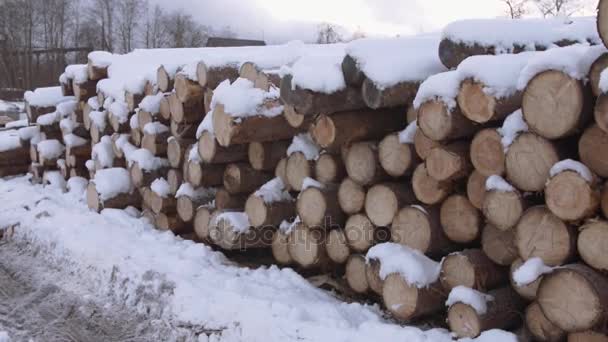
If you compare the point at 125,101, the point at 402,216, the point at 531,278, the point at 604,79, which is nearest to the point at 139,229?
the point at 125,101

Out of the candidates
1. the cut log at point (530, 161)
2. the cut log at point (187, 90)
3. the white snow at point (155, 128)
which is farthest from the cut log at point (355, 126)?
the white snow at point (155, 128)

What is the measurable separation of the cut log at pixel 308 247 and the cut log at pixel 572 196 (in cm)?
185

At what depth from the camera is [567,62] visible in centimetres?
278

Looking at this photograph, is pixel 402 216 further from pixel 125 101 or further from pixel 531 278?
pixel 125 101

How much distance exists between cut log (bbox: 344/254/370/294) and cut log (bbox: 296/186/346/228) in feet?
0.92

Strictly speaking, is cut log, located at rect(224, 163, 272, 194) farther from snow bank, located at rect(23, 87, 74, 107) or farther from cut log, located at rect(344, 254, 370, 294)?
snow bank, located at rect(23, 87, 74, 107)

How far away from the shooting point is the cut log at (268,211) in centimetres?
468

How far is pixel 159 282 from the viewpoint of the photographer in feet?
14.6

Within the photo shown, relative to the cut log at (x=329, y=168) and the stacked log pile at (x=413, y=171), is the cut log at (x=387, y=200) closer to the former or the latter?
the stacked log pile at (x=413, y=171)

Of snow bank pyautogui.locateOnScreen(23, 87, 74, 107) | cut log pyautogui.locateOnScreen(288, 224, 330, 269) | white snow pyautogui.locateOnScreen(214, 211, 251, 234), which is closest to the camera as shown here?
cut log pyautogui.locateOnScreen(288, 224, 330, 269)

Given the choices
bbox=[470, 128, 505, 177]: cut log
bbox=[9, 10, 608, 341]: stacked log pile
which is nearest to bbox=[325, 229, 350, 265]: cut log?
bbox=[9, 10, 608, 341]: stacked log pile

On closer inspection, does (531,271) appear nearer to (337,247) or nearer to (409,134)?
(409,134)

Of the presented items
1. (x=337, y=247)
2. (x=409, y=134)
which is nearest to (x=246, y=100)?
(x=337, y=247)

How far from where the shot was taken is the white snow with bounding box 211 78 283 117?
4.60 metres
